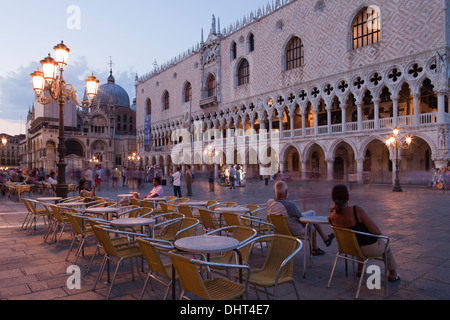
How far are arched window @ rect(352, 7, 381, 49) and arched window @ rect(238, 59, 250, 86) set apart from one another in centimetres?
1149

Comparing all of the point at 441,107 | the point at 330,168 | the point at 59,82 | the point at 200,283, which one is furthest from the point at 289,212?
the point at 330,168

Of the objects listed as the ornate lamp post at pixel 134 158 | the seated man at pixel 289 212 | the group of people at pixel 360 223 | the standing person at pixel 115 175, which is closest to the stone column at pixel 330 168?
the standing person at pixel 115 175

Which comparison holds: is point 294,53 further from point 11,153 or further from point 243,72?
point 11,153

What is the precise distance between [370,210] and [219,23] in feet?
104

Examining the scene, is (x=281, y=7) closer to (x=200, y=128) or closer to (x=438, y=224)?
(x=200, y=128)

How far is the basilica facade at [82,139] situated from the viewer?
55.7 m

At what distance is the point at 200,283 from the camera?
7.90 feet

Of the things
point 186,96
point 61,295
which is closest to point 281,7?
point 186,96

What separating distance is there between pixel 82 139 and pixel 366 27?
51989mm

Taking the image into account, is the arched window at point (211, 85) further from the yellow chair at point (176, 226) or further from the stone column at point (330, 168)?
the yellow chair at point (176, 226)

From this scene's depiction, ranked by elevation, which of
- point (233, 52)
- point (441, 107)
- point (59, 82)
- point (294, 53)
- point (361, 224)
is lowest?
point (361, 224)

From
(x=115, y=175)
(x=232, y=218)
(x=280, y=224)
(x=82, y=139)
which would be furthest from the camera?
(x=82, y=139)

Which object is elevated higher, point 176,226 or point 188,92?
point 188,92

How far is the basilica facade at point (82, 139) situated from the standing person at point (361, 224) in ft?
187
